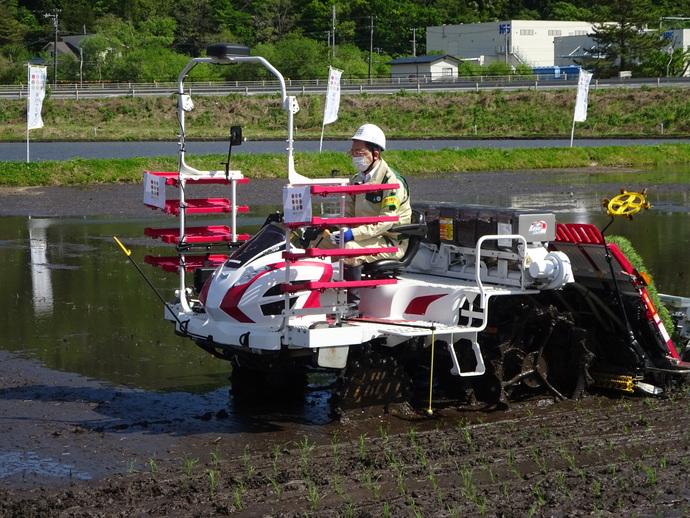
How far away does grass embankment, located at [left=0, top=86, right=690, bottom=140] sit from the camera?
2362 inches

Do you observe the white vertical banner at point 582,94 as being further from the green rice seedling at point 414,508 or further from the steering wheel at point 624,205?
the green rice seedling at point 414,508

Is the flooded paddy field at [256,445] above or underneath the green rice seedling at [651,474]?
underneath

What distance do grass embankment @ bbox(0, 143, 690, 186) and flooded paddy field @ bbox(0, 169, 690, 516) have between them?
17.7 metres

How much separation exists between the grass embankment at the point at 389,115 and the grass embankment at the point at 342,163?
760 inches

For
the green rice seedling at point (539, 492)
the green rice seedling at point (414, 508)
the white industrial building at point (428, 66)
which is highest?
the white industrial building at point (428, 66)

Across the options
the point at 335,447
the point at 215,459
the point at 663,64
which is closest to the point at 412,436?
the point at 335,447

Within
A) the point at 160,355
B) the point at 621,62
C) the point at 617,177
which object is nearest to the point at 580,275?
the point at 160,355

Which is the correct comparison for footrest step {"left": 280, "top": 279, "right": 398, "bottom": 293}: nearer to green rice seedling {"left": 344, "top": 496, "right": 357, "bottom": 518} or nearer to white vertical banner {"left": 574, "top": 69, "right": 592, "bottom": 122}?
green rice seedling {"left": 344, "top": 496, "right": 357, "bottom": 518}

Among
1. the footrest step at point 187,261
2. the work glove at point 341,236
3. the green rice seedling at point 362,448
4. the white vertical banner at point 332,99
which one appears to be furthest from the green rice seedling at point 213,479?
the white vertical banner at point 332,99

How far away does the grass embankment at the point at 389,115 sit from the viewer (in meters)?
60.0

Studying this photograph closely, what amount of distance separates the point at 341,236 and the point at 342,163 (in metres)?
25.1

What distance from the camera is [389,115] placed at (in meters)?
64.9

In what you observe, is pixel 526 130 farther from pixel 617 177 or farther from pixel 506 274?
pixel 506 274

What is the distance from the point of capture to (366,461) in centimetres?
720
